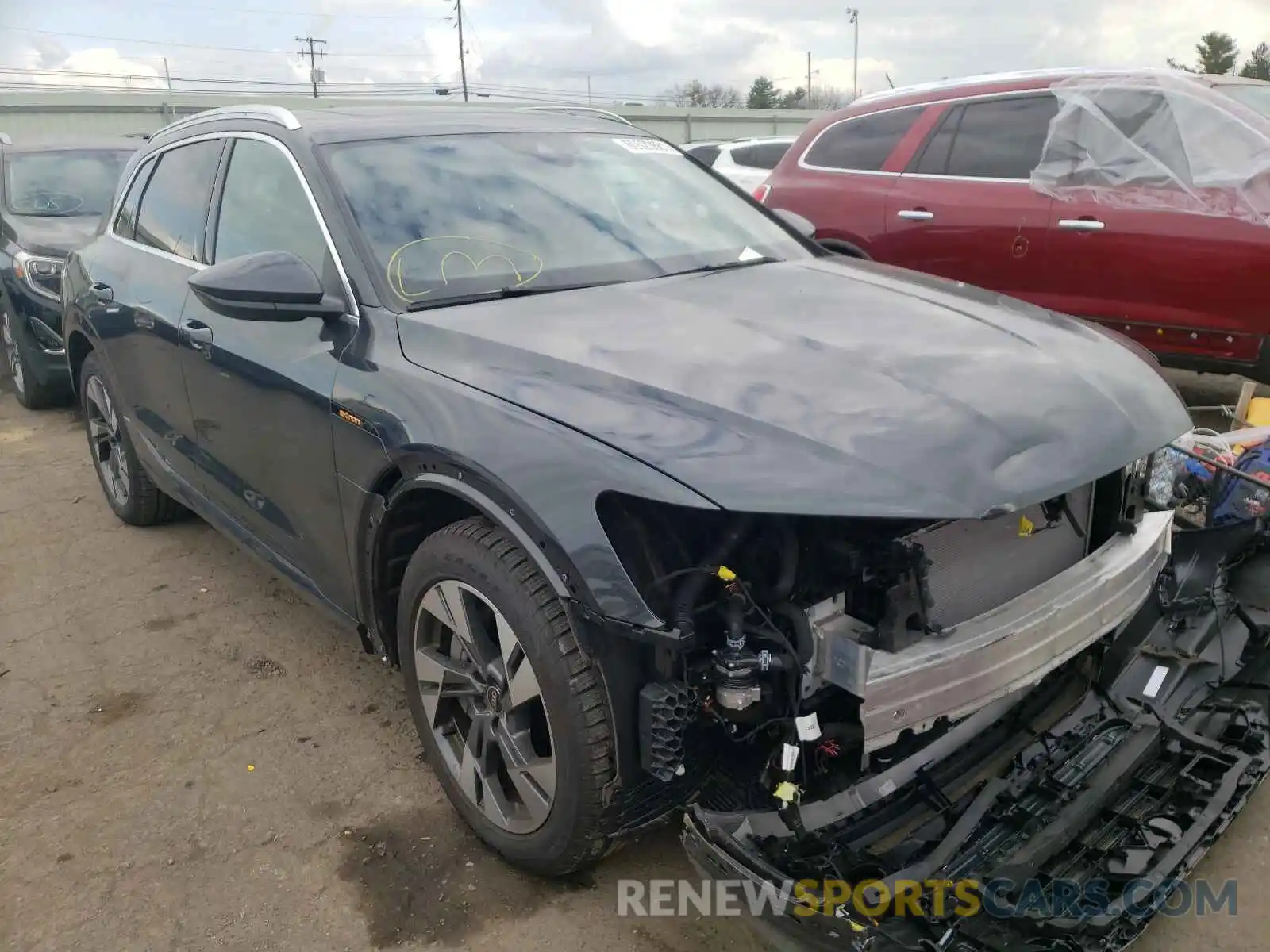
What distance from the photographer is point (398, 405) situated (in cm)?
245

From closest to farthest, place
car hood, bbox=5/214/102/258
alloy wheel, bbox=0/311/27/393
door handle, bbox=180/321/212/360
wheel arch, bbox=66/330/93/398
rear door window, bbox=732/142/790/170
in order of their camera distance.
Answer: door handle, bbox=180/321/212/360
wheel arch, bbox=66/330/93/398
car hood, bbox=5/214/102/258
alloy wheel, bbox=0/311/27/393
rear door window, bbox=732/142/790/170

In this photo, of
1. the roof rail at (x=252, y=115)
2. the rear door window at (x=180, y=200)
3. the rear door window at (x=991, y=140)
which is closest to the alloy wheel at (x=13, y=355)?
the rear door window at (x=180, y=200)

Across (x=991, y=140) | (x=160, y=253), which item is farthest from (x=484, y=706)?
(x=991, y=140)

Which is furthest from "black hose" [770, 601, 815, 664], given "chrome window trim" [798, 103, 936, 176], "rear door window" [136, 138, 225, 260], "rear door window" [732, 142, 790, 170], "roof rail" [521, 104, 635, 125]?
"rear door window" [732, 142, 790, 170]

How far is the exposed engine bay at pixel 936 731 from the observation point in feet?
6.33

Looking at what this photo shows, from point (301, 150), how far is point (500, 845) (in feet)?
7.01

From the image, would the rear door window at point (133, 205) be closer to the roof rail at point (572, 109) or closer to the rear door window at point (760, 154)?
the roof rail at point (572, 109)

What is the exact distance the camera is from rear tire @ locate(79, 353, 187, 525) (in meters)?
4.65

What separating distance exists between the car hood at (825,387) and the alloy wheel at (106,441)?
290cm

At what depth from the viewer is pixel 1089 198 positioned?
536cm

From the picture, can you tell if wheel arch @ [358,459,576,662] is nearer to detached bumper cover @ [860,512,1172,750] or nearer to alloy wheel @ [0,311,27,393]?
detached bumper cover @ [860,512,1172,750]

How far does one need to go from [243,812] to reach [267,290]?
1504 mm

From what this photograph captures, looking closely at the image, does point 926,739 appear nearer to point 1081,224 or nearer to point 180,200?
point 180,200

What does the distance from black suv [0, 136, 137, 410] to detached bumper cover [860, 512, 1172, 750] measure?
20.0ft
